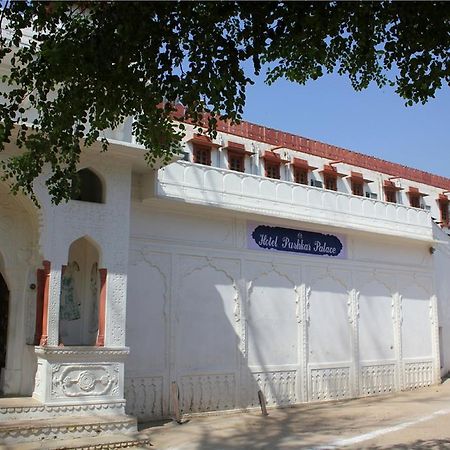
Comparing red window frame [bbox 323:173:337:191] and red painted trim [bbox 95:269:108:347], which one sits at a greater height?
red window frame [bbox 323:173:337:191]

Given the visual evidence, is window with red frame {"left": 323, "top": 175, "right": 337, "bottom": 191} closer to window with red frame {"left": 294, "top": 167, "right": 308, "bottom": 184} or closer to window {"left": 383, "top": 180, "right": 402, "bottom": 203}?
window with red frame {"left": 294, "top": 167, "right": 308, "bottom": 184}

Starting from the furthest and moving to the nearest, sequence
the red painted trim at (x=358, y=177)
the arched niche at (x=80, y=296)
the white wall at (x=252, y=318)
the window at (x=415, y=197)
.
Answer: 1. the window at (x=415, y=197)
2. the red painted trim at (x=358, y=177)
3. the white wall at (x=252, y=318)
4. the arched niche at (x=80, y=296)

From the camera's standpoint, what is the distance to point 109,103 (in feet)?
15.1

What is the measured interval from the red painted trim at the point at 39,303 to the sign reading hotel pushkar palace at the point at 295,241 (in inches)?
168

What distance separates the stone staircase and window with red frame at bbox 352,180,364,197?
14360mm

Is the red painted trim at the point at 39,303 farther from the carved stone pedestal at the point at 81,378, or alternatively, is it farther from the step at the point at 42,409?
the step at the point at 42,409

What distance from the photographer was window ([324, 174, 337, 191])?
771 inches

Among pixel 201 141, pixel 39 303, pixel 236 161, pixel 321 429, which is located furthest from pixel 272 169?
pixel 39 303

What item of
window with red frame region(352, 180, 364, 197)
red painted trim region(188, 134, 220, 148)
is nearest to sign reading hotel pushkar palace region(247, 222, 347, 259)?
red painted trim region(188, 134, 220, 148)

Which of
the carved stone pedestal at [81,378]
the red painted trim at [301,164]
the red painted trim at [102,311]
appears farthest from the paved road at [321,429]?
the red painted trim at [301,164]

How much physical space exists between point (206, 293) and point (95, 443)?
150 inches

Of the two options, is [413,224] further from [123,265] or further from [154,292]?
[123,265]

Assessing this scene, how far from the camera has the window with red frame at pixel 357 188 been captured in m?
20.4

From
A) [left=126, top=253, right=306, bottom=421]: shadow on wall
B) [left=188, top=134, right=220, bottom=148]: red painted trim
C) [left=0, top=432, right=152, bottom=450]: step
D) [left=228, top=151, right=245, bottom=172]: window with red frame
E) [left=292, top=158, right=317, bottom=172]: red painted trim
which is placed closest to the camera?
[left=0, top=432, right=152, bottom=450]: step
